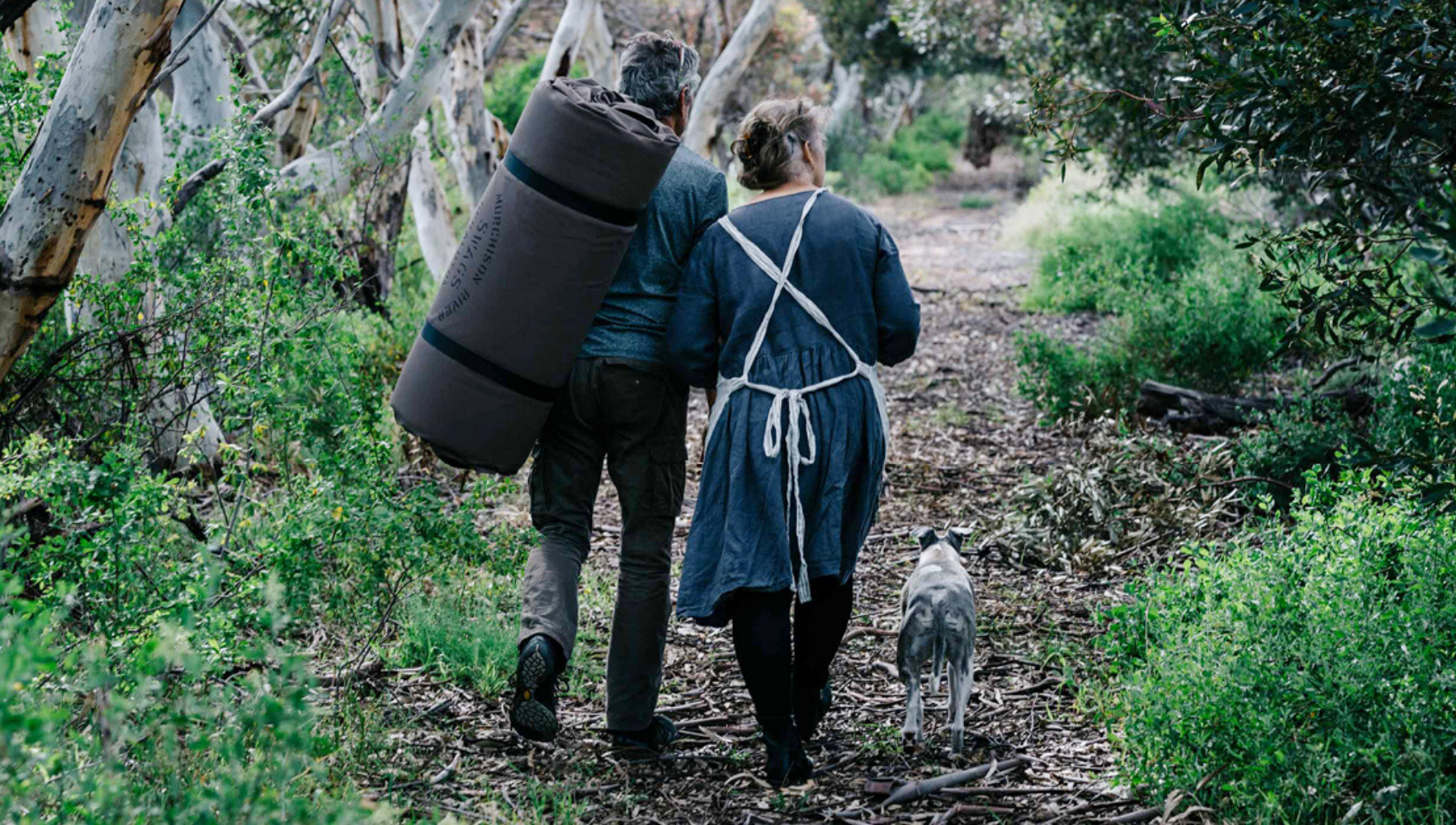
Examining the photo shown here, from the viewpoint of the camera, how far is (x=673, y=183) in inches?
155

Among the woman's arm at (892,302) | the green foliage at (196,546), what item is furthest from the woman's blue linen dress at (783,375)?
the green foliage at (196,546)

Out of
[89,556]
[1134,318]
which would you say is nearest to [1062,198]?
[1134,318]

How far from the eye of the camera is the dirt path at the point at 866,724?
3.72 metres

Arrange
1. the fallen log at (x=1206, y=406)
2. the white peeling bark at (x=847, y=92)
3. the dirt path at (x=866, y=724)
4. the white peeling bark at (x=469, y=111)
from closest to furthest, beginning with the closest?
the dirt path at (x=866, y=724)
the fallen log at (x=1206, y=406)
the white peeling bark at (x=469, y=111)
the white peeling bark at (x=847, y=92)

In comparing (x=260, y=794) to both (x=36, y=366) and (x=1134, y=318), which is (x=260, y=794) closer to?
(x=36, y=366)

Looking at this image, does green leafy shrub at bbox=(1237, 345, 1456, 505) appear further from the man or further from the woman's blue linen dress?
the man

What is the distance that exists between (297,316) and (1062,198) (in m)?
13.8

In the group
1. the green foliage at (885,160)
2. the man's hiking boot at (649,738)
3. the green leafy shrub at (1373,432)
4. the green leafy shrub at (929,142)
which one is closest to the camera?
the man's hiking boot at (649,738)

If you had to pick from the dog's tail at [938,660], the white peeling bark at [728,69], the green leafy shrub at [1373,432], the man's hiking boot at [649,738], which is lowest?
the man's hiking boot at [649,738]

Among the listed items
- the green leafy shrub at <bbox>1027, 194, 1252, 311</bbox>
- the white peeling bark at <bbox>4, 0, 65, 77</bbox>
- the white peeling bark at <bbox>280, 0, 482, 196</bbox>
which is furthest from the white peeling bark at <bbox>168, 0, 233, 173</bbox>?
the green leafy shrub at <bbox>1027, 194, 1252, 311</bbox>

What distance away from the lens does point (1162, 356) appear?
27.8 ft

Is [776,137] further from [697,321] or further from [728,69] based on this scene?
[728,69]

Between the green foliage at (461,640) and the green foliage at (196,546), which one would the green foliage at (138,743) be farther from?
the green foliage at (461,640)

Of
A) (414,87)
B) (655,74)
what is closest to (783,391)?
(655,74)
